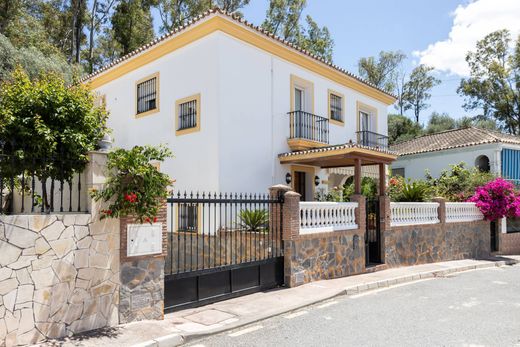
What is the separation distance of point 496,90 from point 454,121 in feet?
20.1

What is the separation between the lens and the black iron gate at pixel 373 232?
13000 millimetres

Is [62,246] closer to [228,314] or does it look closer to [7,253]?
[7,253]

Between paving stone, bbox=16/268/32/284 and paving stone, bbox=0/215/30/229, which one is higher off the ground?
paving stone, bbox=0/215/30/229

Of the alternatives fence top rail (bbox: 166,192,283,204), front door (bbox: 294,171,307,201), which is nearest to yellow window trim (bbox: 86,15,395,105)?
front door (bbox: 294,171,307,201)

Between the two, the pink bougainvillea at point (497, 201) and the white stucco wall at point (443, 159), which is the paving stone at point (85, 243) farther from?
the white stucco wall at point (443, 159)

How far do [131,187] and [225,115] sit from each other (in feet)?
25.0

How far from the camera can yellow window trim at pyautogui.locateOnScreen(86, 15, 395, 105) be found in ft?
45.4

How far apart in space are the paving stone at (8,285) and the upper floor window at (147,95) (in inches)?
456

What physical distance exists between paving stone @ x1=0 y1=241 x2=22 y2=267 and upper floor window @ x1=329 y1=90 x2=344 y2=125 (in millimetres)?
15043

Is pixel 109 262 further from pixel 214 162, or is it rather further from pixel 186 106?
pixel 186 106

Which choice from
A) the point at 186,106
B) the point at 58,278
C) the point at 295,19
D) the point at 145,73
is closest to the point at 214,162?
the point at 186,106

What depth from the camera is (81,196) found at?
6.66 metres

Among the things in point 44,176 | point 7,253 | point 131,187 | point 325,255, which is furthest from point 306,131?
point 7,253

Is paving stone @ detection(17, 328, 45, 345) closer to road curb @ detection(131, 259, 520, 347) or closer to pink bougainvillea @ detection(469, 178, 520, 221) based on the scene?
road curb @ detection(131, 259, 520, 347)
